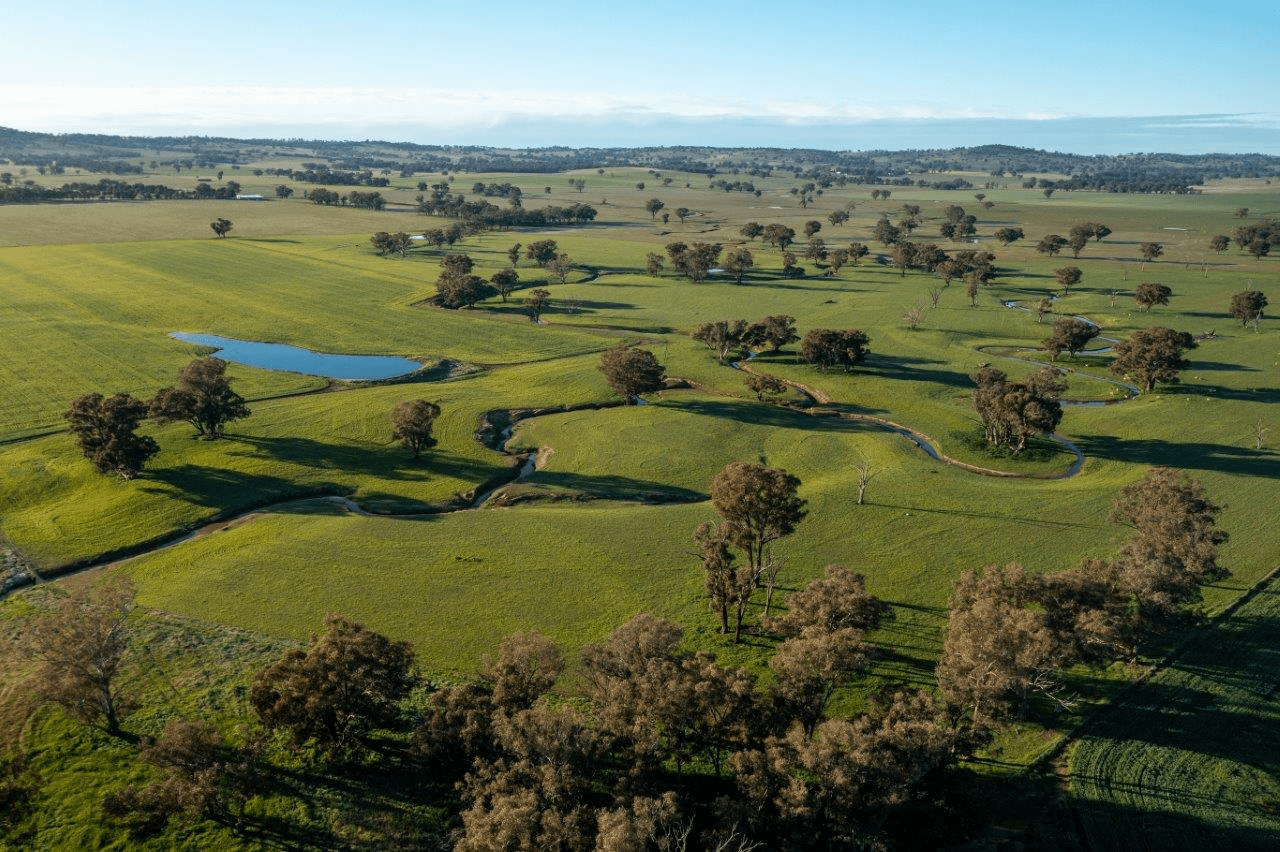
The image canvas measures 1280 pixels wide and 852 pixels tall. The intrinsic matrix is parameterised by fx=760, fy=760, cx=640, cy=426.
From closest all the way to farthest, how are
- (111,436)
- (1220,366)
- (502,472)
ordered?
(111,436) < (502,472) < (1220,366)

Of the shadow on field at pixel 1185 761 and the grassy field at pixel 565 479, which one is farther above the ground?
the grassy field at pixel 565 479

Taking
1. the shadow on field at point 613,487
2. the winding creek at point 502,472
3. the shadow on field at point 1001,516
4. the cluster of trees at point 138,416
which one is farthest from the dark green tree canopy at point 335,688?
the shadow on field at point 1001,516

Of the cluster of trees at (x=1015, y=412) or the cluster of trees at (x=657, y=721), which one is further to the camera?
the cluster of trees at (x=1015, y=412)

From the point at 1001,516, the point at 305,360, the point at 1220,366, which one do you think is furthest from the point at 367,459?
the point at 1220,366

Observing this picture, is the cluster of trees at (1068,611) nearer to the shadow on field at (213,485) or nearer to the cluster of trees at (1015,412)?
the cluster of trees at (1015,412)

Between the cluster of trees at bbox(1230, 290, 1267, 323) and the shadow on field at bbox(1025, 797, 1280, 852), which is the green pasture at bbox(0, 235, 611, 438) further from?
the cluster of trees at bbox(1230, 290, 1267, 323)

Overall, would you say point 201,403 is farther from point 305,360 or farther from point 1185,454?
point 1185,454

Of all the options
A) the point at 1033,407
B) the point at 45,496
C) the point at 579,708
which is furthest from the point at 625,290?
the point at 579,708
